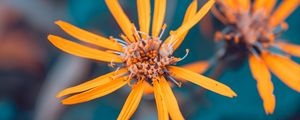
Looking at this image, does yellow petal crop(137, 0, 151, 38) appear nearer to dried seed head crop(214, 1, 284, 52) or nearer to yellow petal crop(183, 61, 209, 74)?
dried seed head crop(214, 1, 284, 52)

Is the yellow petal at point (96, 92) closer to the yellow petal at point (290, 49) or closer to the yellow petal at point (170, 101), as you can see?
the yellow petal at point (170, 101)

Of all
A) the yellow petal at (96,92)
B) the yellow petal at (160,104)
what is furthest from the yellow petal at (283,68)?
the yellow petal at (96,92)

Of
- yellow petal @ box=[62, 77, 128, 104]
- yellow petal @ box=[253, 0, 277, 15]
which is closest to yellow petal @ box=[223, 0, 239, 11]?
yellow petal @ box=[253, 0, 277, 15]

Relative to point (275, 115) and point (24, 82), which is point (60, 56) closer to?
point (24, 82)

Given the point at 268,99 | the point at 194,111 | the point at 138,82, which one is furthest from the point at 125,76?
the point at 194,111

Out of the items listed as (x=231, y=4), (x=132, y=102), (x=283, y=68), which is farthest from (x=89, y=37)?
(x=283, y=68)
